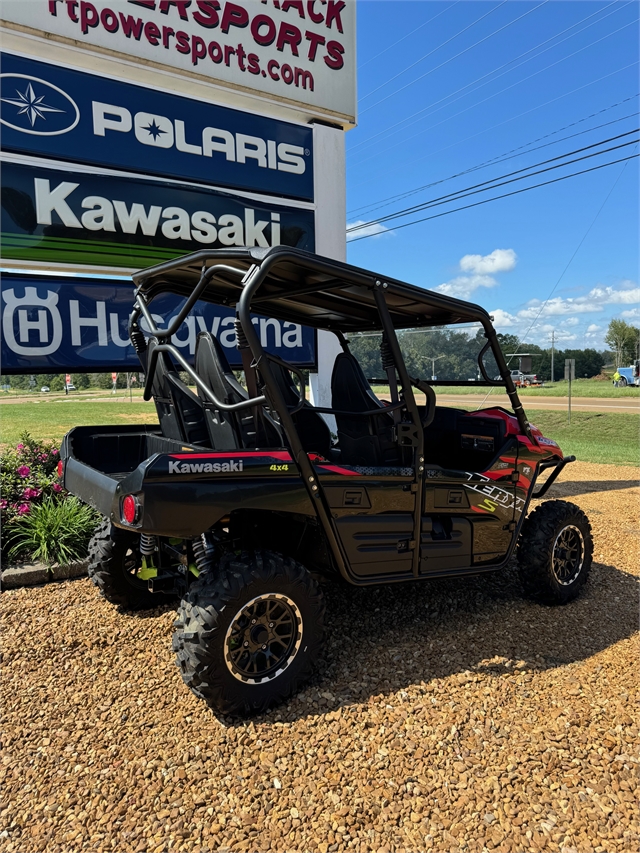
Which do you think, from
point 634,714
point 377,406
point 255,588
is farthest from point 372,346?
point 634,714

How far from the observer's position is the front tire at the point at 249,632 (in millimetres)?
2639

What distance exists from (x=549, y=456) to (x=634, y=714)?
5.51 feet

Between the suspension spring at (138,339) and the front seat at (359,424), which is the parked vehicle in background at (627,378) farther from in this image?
the suspension spring at (138,339)

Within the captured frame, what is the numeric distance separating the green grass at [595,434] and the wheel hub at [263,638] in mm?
9737

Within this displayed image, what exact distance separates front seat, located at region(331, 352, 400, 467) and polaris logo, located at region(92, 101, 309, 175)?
391 centimetres

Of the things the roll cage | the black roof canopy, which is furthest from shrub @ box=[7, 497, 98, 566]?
the black roof canopy

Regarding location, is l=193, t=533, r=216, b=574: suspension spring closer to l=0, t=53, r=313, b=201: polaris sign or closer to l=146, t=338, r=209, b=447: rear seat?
l=146, t=338, r=209, b=447: rear seat

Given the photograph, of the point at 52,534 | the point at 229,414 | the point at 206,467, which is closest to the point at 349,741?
the point at 206,467

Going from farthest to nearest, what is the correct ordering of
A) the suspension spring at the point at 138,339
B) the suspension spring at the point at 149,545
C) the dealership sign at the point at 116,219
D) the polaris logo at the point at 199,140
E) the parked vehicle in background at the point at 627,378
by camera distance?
1. the parked vehicle in background at the point at 627,378
2. the polaris logo at the point at 199,140
3. the dealership sign at the point at 116,219
4. the suspension spring at the point at 138,339
5. the suspension spring at the point at 149,545

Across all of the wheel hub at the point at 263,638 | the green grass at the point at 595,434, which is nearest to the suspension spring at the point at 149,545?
the wheel hub at the point at 263,638

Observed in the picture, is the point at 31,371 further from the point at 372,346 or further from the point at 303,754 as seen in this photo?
the point at 303,754

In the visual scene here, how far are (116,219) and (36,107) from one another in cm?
113

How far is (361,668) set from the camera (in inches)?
124

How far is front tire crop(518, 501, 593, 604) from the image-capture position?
3918mm
